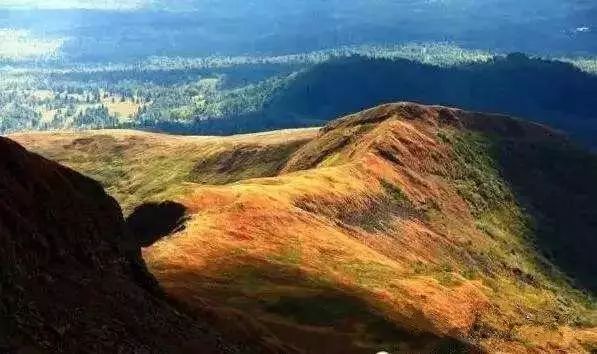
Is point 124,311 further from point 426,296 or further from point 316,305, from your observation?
point 426,296

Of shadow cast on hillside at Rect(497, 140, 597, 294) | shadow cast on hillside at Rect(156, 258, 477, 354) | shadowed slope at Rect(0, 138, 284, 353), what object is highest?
shadowed slope at Rect(0, 138, 284, 353)

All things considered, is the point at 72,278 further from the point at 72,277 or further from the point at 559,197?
the point at 559,197

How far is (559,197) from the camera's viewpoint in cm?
16750

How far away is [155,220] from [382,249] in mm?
31010

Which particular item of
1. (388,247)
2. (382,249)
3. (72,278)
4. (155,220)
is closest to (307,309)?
(155,220)

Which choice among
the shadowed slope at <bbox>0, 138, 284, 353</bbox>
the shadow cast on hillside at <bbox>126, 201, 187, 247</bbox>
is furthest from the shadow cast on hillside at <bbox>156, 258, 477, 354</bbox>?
the shadow cast on hillside at <bbox>126, 201, 187, 247</bbox>

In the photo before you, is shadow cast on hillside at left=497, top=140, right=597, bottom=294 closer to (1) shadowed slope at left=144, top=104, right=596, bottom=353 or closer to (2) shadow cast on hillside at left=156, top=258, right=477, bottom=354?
(1) shadowed slope at left=144, top=104, right=596, bottom=353

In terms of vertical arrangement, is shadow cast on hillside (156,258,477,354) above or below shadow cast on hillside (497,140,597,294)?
above

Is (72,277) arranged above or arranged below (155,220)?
above

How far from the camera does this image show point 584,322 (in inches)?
4281

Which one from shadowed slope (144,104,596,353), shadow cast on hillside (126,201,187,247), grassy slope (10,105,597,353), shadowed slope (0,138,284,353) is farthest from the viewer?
shadow cast on hillside (126,201,187,247)

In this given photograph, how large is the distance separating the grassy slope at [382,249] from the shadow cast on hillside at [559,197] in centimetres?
290

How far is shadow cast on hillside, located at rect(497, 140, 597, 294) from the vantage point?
474 feet

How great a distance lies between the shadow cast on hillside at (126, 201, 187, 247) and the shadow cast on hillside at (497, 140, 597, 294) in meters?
73.6
